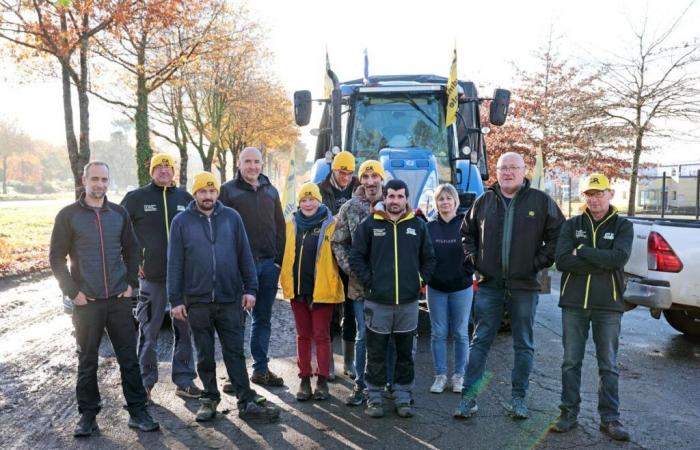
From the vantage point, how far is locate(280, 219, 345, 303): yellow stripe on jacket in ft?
17.2

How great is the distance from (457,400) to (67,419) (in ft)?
10.4

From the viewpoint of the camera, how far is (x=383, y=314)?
498 cm

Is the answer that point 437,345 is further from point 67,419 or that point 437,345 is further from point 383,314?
point 67,419

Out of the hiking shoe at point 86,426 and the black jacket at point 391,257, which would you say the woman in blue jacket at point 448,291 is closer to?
the black jacket at point 391,257

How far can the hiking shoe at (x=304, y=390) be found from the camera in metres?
5.20

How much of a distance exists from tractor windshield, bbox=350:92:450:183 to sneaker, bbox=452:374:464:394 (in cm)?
407

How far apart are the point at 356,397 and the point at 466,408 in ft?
3.07

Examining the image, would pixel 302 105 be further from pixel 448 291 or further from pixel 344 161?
pixel 448 291

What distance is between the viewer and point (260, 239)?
565cm

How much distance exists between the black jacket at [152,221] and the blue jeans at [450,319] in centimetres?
243

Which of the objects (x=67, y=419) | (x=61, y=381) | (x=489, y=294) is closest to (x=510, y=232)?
(x=489, y=294)

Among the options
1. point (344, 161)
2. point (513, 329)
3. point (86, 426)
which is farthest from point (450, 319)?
point (86, 426)

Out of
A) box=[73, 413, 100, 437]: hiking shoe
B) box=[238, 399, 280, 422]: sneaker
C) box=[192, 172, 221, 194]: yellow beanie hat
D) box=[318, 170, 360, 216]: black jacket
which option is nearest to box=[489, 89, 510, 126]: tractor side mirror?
box=[318, 170, 360, 216]: black jacket

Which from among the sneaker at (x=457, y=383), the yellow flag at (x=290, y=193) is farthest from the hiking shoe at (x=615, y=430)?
the yellow flag at (x=290, y=193)
